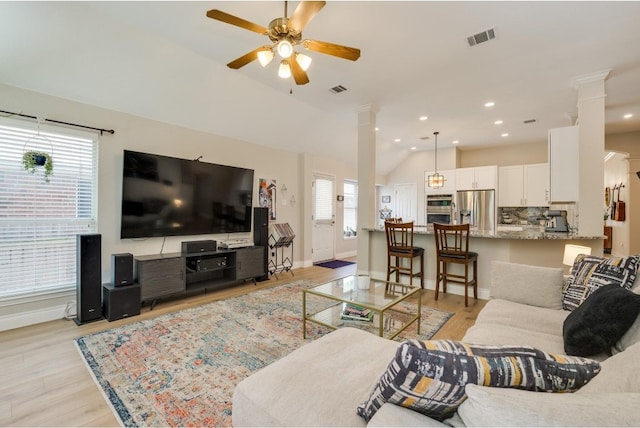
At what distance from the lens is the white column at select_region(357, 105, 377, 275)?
179 inches

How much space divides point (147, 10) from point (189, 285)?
3.17 metres

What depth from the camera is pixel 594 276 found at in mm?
1980

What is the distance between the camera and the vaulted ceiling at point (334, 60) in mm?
2420

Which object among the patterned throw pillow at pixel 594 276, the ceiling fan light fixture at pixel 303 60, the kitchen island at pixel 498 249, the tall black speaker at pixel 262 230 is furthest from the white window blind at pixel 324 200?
the patterned throw pillow at pixel 594 276

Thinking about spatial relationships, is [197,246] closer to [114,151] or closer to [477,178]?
[114,151]

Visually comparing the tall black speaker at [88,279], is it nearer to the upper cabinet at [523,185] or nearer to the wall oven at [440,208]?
the wall oven at [440,208]

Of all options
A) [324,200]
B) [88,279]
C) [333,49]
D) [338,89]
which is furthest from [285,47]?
[324,200]

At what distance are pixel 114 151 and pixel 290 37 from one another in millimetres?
2733

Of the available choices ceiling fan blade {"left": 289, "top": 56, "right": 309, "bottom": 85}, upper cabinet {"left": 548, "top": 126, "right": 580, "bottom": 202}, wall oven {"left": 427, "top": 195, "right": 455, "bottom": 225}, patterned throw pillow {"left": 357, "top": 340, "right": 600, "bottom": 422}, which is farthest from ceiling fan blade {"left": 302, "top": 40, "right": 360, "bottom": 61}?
wall oven {"left": 427, "top": 195, "right": 455, "bottom": 225}

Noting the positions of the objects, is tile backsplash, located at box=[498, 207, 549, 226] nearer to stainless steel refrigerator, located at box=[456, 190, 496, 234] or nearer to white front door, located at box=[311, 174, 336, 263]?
stainless steel refrigerator, located at box=[456, 190, 496, 234]

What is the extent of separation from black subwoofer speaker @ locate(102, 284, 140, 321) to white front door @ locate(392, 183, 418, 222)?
6486 mm

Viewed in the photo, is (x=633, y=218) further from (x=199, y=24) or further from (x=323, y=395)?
(x=199, y=24)

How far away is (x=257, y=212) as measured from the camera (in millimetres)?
4887

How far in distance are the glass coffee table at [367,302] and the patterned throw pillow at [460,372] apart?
1.41 meters
